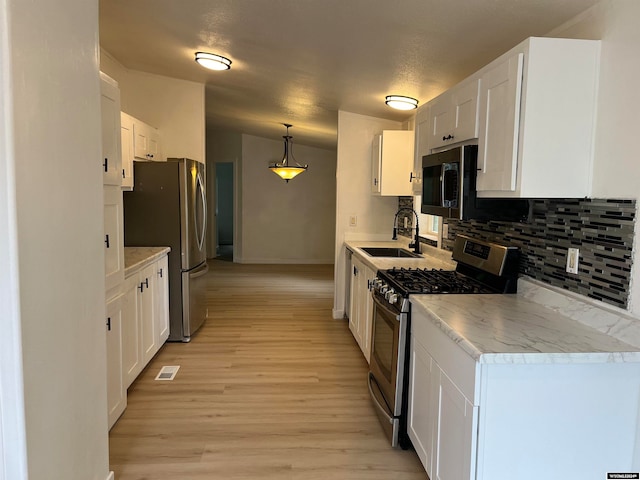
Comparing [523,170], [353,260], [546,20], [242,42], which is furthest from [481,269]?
[242,42]

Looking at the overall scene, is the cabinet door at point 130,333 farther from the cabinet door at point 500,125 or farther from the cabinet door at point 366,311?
the cabinet door at point 500,125

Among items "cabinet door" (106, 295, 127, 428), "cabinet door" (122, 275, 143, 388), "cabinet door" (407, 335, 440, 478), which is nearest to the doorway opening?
"cabinet door" (122, 275, 143, 388)

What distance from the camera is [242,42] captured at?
3.07 m

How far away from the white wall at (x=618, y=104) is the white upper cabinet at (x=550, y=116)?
0.05 meters

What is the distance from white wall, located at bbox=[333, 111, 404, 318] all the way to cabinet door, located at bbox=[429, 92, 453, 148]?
6.33 feet

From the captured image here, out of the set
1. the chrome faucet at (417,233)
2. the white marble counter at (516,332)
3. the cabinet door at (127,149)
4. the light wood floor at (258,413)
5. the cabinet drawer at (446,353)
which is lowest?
the light wood floor at (258,413)

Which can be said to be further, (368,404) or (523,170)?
(368,404)

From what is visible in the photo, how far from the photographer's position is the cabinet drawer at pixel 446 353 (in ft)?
5.30

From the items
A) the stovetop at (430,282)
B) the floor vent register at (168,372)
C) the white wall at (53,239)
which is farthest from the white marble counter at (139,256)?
the stovetop at (430,282)

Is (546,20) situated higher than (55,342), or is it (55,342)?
(546,20)

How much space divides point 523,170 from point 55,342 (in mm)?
1950

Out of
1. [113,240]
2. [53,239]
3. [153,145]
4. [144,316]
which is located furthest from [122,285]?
[153,145]

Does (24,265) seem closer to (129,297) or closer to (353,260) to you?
(129,297)

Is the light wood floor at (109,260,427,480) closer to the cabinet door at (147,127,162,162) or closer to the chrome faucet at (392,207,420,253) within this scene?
the chrome faucet at (392,207,420,253)
